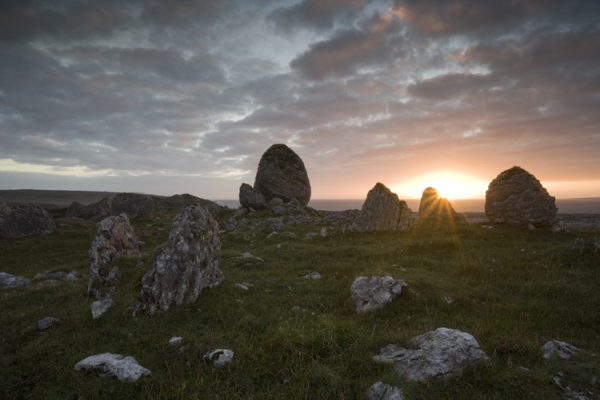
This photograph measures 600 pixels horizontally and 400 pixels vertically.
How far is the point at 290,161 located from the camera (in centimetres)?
5519

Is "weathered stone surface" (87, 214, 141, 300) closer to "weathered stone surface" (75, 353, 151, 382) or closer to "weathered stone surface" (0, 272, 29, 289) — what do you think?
"weathered stone surface" (75, 353, 151, 382)

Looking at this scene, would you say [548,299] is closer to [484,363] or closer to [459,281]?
[459,281]

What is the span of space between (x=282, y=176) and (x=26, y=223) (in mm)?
34298

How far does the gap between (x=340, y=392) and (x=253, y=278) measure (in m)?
9.07

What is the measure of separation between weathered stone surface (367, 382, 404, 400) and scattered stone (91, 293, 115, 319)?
9.37 metres

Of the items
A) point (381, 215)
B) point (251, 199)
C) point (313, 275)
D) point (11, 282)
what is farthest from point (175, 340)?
point (251, 199)

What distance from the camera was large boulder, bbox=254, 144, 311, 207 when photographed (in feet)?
174

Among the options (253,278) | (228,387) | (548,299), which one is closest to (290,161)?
(253,278)

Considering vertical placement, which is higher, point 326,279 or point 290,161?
point 290,161

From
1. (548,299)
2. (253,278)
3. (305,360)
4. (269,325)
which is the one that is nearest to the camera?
(305,360)

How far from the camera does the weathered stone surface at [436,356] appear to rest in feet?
20.9

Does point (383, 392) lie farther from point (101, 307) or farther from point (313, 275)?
point (101, 307)

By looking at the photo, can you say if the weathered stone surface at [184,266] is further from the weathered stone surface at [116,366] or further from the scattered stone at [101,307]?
the weathered stone surface at [116,366]

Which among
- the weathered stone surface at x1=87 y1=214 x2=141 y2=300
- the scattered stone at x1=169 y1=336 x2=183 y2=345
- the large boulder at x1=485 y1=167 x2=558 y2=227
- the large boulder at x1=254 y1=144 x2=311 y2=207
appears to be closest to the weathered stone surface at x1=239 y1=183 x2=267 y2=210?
the large boulder at x1=254 y1=144 x2=311 y2=207
